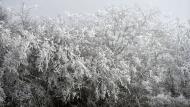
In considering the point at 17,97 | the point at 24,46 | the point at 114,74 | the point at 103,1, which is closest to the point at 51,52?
the point at 24,46

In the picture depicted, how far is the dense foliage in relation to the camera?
7133 mm

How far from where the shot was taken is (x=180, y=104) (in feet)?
30.1

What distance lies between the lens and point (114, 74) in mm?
7977

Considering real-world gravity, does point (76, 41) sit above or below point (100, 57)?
above

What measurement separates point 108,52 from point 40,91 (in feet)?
8.91

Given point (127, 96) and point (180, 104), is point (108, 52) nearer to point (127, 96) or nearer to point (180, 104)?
point (127, 96)

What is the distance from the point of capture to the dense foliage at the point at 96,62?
23.4ft

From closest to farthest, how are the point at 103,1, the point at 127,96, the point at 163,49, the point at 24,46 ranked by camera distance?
the point at 24,46
the point at 127,96
the point at 163,49
the point at 103,1

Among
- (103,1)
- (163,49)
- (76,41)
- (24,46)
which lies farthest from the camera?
(103,1)

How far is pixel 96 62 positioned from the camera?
7.89 metres

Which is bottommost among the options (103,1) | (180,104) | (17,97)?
(180,104)

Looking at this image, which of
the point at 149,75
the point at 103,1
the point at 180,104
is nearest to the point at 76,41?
the point at 149,75

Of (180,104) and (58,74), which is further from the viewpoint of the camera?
(180,104)

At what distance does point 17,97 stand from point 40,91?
0.74 meters
